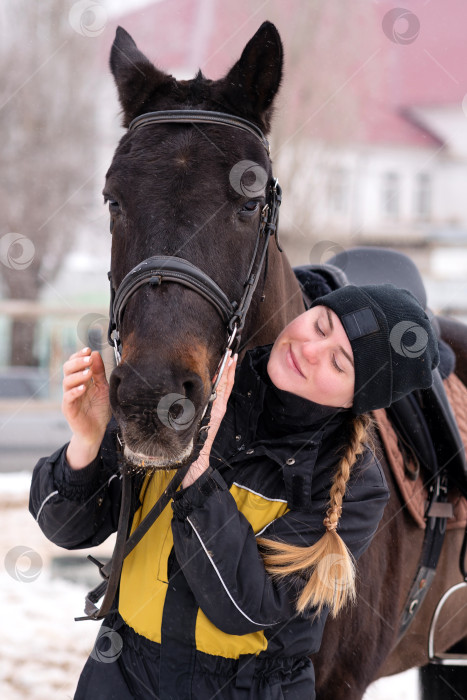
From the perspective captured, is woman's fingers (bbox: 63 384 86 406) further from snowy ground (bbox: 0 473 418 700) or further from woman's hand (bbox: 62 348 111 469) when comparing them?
snowy ground (bbox: 0 473 418 700)

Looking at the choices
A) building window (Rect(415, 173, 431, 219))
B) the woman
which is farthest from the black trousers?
building window (Rect(415, 173, 431, 219))

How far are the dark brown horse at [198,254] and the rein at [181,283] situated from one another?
0.08ft

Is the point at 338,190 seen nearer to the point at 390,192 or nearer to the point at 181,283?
the point at 390,192

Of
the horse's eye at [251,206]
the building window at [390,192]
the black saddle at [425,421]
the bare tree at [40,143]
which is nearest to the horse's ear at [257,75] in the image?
the horse's eye at [251,206]

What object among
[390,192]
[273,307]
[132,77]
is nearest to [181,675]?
[273,307]

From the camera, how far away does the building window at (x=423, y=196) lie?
24.0 metres

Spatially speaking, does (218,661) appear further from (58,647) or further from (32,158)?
(32,158)

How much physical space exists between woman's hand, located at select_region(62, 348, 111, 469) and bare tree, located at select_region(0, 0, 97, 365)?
42.8 feet

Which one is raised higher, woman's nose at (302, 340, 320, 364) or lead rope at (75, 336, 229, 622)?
woman's nose at (302, 340, 320, 364)

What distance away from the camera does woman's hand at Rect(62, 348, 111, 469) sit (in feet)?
5.75

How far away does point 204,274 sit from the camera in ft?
5.44

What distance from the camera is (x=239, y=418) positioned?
1898mm

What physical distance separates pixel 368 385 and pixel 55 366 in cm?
940

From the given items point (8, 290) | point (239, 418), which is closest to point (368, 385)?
point (239, 418)
